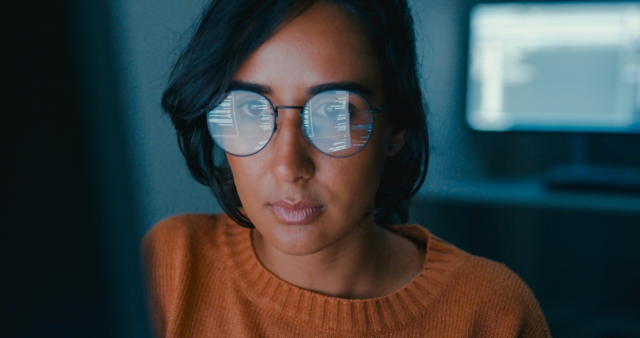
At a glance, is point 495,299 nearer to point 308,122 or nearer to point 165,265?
point 308,122

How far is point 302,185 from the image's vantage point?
882 millimetres

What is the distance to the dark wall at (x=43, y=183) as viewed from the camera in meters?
0.20

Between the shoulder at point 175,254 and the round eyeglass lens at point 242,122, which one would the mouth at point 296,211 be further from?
the shoulder at point 175,254

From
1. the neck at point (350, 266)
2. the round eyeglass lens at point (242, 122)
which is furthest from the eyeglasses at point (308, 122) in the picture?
the neck at point (350, 266)

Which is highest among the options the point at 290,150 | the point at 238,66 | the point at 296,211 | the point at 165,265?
the point at 238,66

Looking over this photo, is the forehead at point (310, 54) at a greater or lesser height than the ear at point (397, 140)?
greater

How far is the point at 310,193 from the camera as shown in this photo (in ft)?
2.93

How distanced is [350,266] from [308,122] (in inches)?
14.0

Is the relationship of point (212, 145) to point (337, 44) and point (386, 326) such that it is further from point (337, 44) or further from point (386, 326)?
point (386, 326)

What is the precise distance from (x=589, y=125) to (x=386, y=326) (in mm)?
1899

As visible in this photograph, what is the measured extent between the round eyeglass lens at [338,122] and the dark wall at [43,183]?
0.64 m

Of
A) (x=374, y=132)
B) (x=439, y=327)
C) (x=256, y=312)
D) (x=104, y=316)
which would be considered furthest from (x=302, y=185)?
(x=104, y=316)

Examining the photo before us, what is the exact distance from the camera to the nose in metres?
0.85

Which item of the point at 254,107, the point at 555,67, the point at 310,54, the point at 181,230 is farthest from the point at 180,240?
the point at 555,67
